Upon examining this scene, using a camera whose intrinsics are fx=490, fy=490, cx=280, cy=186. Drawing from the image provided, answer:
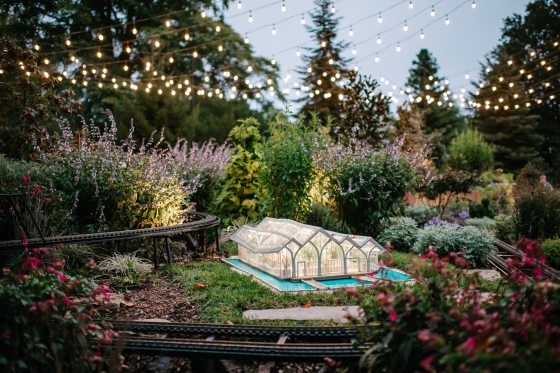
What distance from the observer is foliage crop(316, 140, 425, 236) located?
29.2 ft

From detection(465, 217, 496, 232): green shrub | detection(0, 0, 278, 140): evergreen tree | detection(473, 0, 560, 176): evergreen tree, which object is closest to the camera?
detection(465, 217, 496, 232): green shrub

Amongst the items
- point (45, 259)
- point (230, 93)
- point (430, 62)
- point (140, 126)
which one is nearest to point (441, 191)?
point (45, 259)

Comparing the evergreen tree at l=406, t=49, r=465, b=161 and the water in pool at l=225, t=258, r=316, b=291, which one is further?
the evergreen tree at l=406, t=49, r=465, b=161

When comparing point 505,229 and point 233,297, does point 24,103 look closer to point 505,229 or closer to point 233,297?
point 233,297

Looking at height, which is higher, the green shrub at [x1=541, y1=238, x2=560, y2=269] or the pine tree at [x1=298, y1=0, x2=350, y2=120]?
the pine tree at [x1=298, y1=0, x2=350, y2=120]

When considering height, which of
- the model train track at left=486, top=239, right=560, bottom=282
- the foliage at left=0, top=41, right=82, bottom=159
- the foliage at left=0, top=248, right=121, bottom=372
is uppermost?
the foliage at left=0, top=41, right=82, bottom=159

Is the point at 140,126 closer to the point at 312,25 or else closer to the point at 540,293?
the point at 312,25

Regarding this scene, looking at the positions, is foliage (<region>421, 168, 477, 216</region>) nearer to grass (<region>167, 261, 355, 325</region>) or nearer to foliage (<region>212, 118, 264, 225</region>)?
foliage (<region>212, 118, 264, 225</region>)

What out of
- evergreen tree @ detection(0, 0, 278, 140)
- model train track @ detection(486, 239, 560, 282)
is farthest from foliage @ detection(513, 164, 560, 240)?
evergreen tree @ detection(0, 0, 278, 140)

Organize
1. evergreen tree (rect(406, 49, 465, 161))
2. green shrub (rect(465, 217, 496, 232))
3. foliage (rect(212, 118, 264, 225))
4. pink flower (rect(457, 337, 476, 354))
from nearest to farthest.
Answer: pink flower (rect(457, 337, 476, 354)) < foliage (rect(212, 118, 264, 225)) < green shrub (rect(465, 217, 496, 232)) < evergreen tree (rect(406, 49, 465, 161))

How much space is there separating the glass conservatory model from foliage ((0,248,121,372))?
3347 mm

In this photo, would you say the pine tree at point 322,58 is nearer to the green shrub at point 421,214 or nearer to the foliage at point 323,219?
the green shrub at point 421,214

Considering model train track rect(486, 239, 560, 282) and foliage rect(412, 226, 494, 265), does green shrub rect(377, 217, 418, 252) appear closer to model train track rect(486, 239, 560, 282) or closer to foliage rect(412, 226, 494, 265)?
foliage rect(412, 226, 494, 265)

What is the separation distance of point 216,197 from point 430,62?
33.5 m
